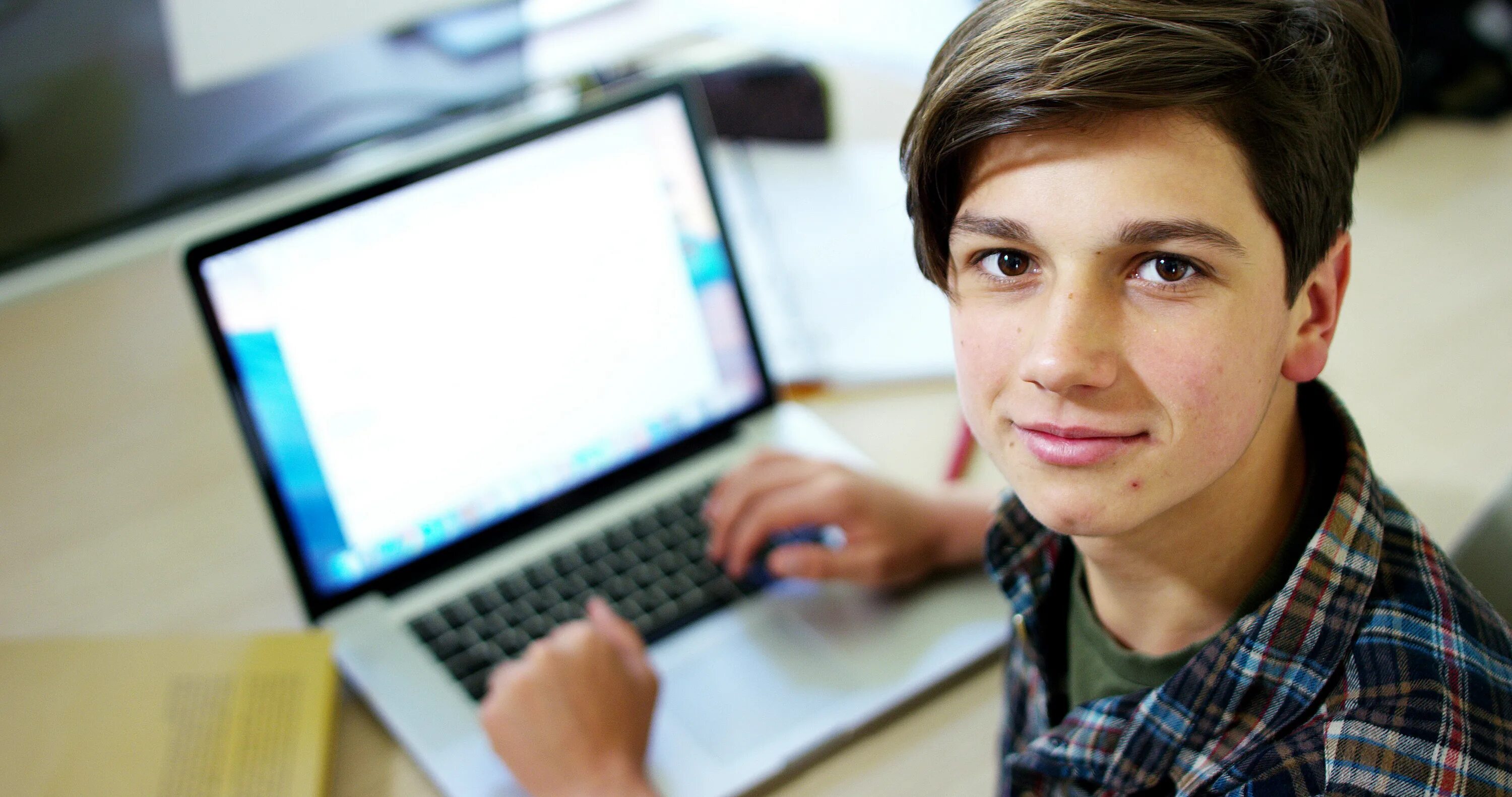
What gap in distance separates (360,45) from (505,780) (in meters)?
0.81

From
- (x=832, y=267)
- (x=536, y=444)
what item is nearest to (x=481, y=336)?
(x=536, y=444)

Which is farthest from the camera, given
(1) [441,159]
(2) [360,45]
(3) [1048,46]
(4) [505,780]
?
(2) [360,45]

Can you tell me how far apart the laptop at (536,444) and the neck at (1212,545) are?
0.18m

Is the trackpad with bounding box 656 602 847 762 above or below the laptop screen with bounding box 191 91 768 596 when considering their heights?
below

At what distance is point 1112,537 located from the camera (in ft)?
1.99

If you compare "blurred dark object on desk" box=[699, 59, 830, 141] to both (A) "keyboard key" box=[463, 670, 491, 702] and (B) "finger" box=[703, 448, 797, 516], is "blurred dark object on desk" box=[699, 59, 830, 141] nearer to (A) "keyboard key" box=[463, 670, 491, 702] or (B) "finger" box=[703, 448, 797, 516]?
(B) "finger" box=[703, 448, 797, 516]

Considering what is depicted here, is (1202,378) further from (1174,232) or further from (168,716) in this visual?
(168,716)

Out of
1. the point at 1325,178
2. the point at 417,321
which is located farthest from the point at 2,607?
the point at 1325,178

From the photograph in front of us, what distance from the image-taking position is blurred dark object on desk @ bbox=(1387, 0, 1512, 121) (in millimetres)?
1242

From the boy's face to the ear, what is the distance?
1 cm

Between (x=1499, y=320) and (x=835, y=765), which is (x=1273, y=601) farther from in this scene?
(x=1499, y=320)

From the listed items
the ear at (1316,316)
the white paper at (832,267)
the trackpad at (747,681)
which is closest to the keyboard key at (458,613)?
the trackpad at (747,681)

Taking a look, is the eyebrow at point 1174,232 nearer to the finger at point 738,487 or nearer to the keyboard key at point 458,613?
the finger at point 738,487

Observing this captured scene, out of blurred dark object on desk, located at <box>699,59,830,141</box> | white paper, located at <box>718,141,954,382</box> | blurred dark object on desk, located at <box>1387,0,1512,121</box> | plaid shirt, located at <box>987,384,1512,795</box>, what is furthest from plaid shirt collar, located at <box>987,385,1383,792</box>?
blurred dark object on desk, located at <box>1387,0,1512,121</box>
